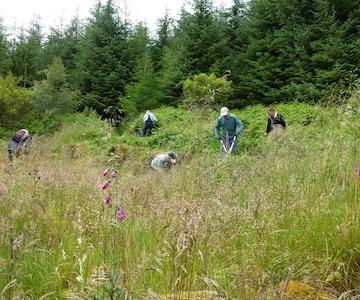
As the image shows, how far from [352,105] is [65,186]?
314 centimetres

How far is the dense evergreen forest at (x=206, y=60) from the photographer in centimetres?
2080

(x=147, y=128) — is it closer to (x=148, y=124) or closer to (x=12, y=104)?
(x=148, y=124)

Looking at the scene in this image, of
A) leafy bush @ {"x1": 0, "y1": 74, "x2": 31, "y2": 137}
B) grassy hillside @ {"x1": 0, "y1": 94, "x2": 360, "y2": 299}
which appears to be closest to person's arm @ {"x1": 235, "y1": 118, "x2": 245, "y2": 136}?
grassy hillside @ {"x1": 0, "y1": 94, "x2": 360, "y2": 299}

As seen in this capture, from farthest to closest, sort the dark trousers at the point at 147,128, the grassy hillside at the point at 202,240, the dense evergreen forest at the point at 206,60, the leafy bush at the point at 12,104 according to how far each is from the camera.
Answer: the leafy bush at the point at 12,104 → the dense evergreen forest at the point at 206,60 → the dark trousers at the point at 147,128 → the grassy hillside at the point at 202,240

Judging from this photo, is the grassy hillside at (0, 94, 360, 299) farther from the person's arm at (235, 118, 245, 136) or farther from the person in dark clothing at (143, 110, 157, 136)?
the person in dark clothing at (143, 110, 157, 136)

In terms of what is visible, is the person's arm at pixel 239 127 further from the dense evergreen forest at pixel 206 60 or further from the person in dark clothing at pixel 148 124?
the person in dark clothing at pixel 148 124

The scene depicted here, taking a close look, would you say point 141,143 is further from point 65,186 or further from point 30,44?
point 30,44

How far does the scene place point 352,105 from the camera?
15.5ft

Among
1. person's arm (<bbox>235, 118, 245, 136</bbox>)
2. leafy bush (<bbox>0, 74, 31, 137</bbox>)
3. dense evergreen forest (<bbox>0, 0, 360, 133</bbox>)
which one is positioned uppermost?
dense evergreen forest (<bbox>0, 0, 360, 133</bbox>)

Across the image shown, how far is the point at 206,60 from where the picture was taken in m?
25.2

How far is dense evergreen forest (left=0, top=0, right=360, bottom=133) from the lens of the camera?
819 inches

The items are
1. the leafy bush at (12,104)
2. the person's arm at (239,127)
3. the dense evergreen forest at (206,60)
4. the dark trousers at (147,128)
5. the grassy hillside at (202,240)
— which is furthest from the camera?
the leafy bush at (12,104)

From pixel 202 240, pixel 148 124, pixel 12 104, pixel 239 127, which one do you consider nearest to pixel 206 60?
pixel 148 124

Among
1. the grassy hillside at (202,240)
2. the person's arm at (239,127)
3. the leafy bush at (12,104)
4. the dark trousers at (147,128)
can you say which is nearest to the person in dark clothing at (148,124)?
the dark trousers at (147,128)
